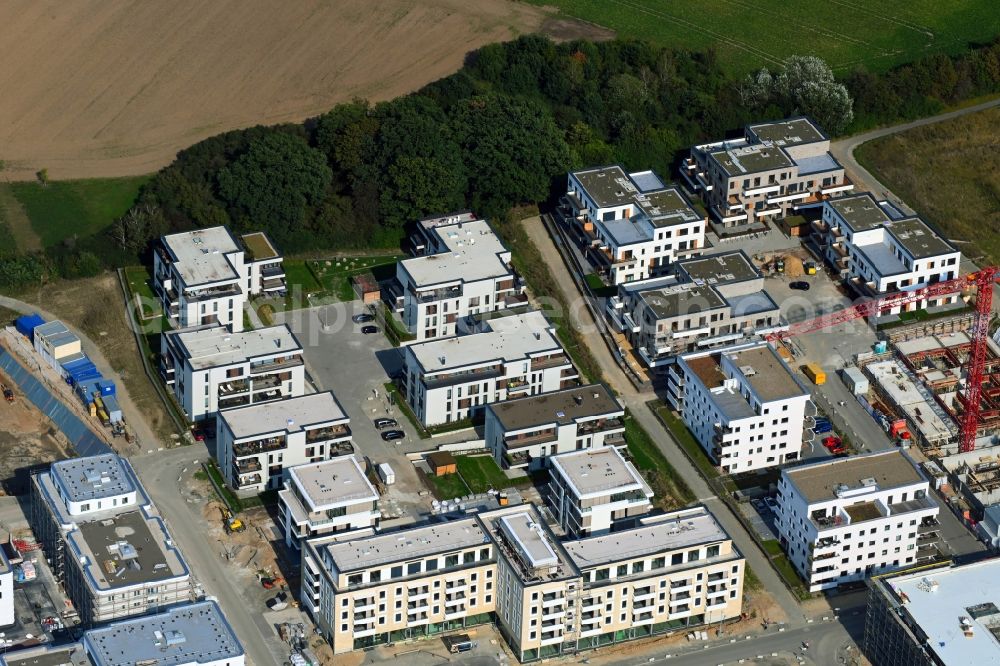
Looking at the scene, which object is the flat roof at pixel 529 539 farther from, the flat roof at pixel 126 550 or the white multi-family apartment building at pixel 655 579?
the flat roof at pixel 126 550

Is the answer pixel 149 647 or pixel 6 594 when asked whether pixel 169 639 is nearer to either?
pixel 149 647

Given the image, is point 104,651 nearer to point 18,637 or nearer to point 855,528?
point 18,637

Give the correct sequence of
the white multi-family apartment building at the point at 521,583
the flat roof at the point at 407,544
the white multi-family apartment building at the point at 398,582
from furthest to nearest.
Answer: the flat roof at the point at 407,544 < the white multi-family apartment building at the point at 521,583 < the white multi-family apartment building at the point at 398,582

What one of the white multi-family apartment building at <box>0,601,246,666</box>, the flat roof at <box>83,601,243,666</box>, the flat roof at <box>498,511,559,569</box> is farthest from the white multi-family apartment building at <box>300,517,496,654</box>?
the white multi-family apartment building at <box>0,601,246,666</box>

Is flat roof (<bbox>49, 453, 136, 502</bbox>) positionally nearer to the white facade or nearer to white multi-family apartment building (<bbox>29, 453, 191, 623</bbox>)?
white multi-family apartment building (<bbox>29, 453, 191, 623</bbox>)

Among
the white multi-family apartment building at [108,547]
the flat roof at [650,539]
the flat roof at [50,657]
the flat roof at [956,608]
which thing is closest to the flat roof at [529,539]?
the flat roof at [650,539]

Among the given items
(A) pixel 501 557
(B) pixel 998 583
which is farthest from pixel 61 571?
(B) pixel 998 583
